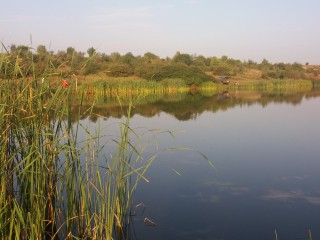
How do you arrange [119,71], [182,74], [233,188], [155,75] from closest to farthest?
[233,188]
[155,75]
[182,74]
[119,71]

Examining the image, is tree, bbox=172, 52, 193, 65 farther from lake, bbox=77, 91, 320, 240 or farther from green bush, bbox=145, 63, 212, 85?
lake, bbox=77, 91, 320, 240

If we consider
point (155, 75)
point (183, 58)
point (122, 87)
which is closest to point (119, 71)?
point (155, 75)

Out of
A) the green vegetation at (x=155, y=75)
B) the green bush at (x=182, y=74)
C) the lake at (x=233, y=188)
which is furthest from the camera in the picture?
the green bush at (x=182, y=74)

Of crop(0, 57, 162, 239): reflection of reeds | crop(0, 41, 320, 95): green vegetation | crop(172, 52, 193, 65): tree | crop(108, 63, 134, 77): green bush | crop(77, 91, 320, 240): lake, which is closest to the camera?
crop(0, 57, 162, 239): reflection of reeds

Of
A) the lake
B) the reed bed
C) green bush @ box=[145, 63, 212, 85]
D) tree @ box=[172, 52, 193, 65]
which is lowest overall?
the lake

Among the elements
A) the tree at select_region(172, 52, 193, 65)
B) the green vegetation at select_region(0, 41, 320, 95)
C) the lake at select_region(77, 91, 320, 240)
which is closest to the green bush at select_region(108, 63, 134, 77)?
the green vegetation at select_region(0, 41, 320, 95)

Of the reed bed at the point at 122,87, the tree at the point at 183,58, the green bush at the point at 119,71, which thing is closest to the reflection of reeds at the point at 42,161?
the reed bed at the point at 122,87

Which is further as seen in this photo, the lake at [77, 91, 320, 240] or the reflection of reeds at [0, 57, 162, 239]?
the lake at [77, 91, 320, 240]

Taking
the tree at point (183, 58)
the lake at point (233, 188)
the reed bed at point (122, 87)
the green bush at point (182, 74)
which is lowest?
the lake at point (233, 188)

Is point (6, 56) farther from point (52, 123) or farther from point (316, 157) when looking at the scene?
point (316, 157)

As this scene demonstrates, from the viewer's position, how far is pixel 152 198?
4.97 meters

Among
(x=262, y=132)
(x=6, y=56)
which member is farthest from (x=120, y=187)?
(x=262, y=132)

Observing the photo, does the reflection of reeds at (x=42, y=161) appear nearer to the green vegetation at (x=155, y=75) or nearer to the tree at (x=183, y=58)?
the green vegetation at (x=155, y=75)

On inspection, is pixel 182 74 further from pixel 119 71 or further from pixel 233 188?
pixel 233 188
